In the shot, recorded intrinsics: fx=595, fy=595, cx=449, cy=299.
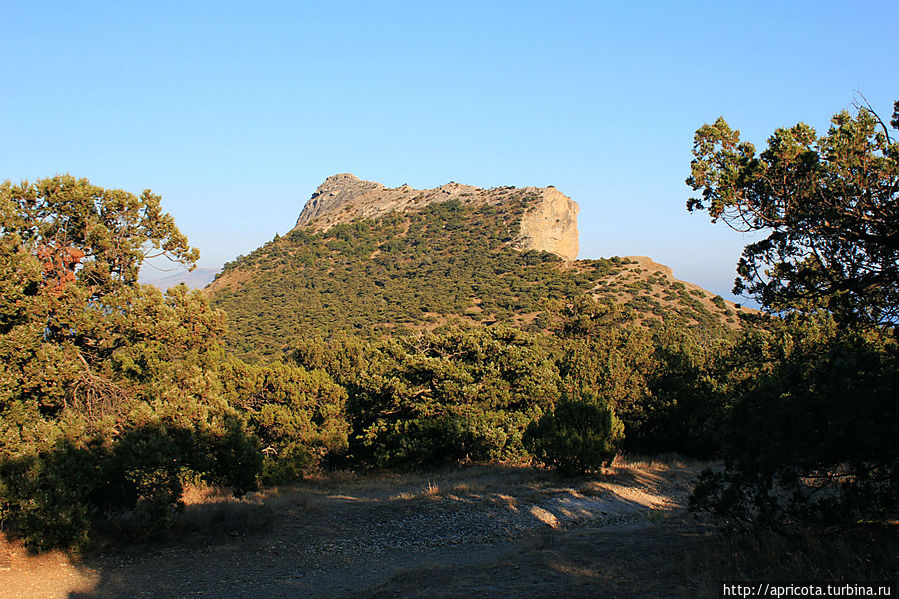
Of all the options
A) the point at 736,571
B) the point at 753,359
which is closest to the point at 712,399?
the point at 753,359

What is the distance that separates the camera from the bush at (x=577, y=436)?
15461 mm

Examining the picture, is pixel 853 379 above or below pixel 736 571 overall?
above

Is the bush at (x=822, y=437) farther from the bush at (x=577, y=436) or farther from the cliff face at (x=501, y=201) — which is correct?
the cliff face at (x=501, y=201)

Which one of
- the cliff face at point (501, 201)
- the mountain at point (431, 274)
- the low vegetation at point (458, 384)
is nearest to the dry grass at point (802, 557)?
the low vegetation at point (458, 384)

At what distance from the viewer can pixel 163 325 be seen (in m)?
12.6

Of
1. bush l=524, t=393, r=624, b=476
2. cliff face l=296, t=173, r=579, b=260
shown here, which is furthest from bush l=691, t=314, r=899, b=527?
cliff face l=296, t=173, r=579, b=260

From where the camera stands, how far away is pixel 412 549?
10.6 metres

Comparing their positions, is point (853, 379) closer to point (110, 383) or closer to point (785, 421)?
point (785, 421)

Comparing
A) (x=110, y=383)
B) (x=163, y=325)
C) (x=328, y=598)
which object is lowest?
(x=328, y=598)

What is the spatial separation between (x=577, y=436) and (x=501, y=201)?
86.2 metres

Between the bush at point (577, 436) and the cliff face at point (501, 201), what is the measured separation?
6860cm

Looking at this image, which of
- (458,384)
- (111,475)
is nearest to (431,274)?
(458,384)

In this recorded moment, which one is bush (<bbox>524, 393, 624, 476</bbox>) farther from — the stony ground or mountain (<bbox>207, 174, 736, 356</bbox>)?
mountain (<bbox>207, 174, 736, 356</bbox>)

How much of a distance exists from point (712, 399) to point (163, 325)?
68.7 ft
